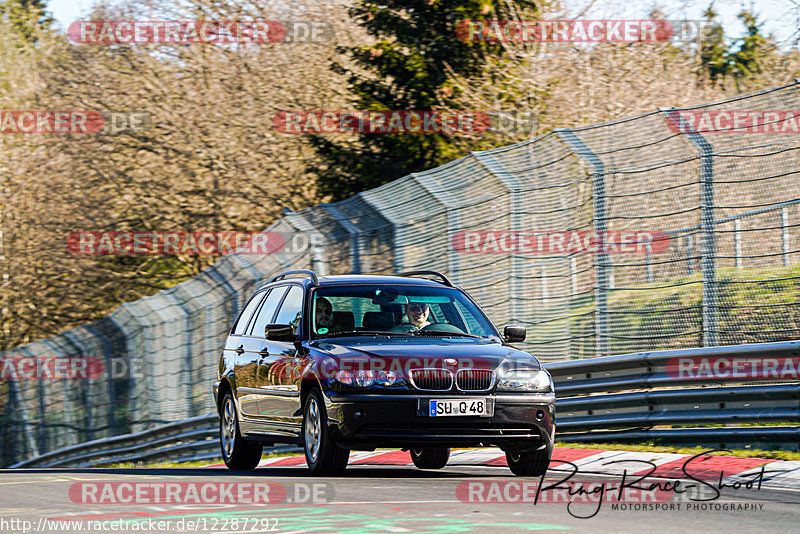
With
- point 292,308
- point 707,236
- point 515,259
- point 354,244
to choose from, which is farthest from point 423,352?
point 354,244

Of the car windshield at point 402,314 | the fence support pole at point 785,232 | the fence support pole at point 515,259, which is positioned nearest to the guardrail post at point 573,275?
the fence support pole at point 515,259

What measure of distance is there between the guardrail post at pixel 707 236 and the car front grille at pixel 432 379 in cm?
321

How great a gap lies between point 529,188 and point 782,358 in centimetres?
402

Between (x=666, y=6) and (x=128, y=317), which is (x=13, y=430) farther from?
(x=666, y=6)

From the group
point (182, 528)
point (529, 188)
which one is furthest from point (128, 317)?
point (182, 528)

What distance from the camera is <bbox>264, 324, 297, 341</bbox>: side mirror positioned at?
34.0ft

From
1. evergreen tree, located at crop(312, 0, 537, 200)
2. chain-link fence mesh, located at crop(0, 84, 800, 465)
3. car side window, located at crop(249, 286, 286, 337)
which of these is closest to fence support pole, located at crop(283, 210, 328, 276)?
chain-link fence mesh, located at crop(0, 84, 800, 465)

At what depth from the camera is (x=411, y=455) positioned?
12.4 meters

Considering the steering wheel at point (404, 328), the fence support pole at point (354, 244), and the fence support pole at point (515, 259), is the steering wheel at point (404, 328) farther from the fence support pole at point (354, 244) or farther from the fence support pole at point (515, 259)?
the fence support pole at point (354, 244)

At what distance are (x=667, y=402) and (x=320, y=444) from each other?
11.5 feet

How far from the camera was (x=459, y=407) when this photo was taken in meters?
9.43

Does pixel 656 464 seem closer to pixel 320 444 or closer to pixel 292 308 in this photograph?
pixel 320 444

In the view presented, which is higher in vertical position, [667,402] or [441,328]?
[441,328]

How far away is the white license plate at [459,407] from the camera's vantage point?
9383mm
